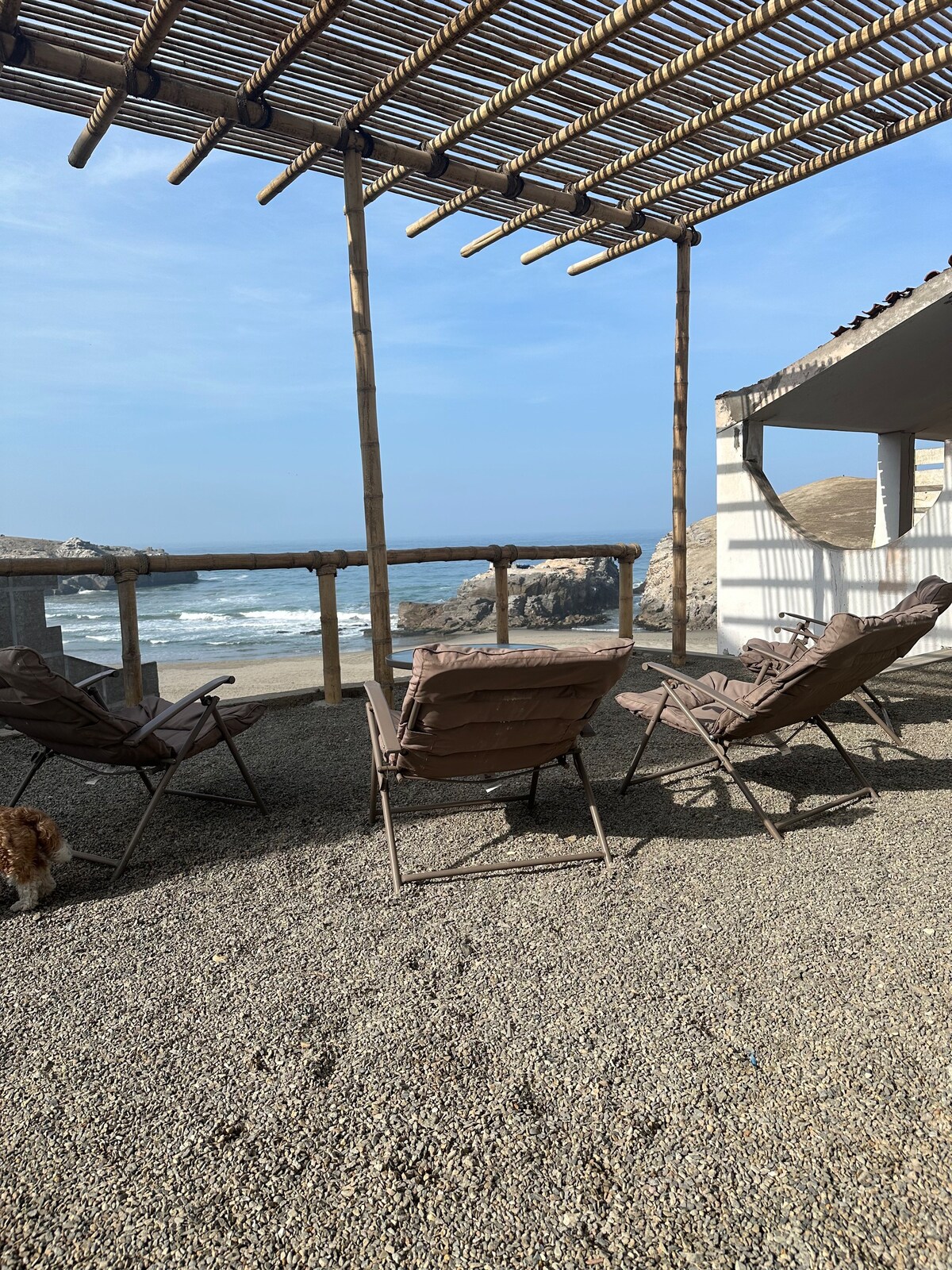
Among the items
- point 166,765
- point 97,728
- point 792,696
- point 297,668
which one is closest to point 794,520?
point 792,696

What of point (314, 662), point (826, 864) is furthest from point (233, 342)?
point (826, 864)

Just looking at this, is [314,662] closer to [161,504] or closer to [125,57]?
[125,57]

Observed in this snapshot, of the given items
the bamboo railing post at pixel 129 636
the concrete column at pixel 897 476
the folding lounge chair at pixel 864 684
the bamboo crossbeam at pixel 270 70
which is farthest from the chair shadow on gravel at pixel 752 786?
the concrete column at pixel 897 476

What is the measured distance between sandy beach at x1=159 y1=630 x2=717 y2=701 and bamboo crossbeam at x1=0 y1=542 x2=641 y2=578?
1.25 meters

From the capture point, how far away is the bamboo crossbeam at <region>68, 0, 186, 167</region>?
342 centimetres

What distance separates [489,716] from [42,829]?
1.46m

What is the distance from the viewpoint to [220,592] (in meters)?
38.2

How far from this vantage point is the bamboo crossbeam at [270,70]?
11.5ft

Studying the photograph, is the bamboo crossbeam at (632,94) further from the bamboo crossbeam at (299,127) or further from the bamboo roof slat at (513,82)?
the bamboo crossbeam at (299,127)

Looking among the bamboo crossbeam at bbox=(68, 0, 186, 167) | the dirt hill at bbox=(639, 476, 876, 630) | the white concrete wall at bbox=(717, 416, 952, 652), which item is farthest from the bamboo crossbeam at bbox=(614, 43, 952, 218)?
the dirt hill at bbox=(639, 476, 876, 630)

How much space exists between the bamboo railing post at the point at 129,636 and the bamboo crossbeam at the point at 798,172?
14.2 feet

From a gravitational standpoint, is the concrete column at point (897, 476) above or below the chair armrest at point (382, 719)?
above

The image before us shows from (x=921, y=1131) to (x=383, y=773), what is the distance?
5.91 ft

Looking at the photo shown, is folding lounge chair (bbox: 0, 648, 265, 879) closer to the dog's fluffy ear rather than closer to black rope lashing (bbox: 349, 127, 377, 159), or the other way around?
the dog's fluffy ear
